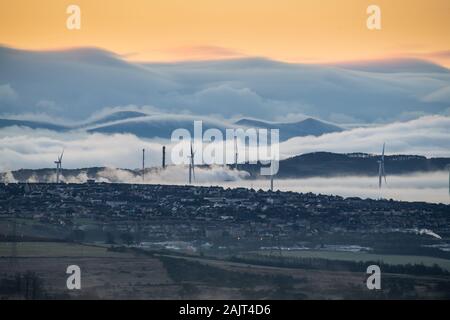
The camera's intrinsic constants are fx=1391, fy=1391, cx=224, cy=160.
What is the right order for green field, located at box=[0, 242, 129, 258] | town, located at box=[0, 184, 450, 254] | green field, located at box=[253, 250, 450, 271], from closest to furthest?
green field, located at box=[0, 242, 129, 258] → green field, located at box=[253, 250, 450, 271] → town, located at box=[0, 184, 450, 254]

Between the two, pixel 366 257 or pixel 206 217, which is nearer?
pixel 366 257

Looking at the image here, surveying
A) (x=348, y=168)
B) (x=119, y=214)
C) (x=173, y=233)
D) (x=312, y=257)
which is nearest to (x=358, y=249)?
(x=312, y=257)

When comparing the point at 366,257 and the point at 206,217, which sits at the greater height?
the point at 206,217

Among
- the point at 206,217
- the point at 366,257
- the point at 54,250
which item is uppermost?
the point at 206,217

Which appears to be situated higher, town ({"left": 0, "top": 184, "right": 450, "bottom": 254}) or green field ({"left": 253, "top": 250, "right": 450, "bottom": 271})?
town ({"left": 0, "top": 184, "right": 450, "bottom": 254})

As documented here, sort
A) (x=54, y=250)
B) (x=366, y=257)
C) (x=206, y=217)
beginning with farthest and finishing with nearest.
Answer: (x=206, y=217) < (x=366, y=257) < (x=54, y=250)

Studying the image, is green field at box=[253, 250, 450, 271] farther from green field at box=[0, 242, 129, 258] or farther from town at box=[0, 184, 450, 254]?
green field at box=[0, 242, 129, 258]

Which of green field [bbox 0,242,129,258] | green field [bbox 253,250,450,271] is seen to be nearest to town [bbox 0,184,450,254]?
green field [bbox 0,242,129,258]

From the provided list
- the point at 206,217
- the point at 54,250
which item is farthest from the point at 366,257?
the point at 54,250

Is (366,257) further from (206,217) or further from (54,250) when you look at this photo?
(54,250)
